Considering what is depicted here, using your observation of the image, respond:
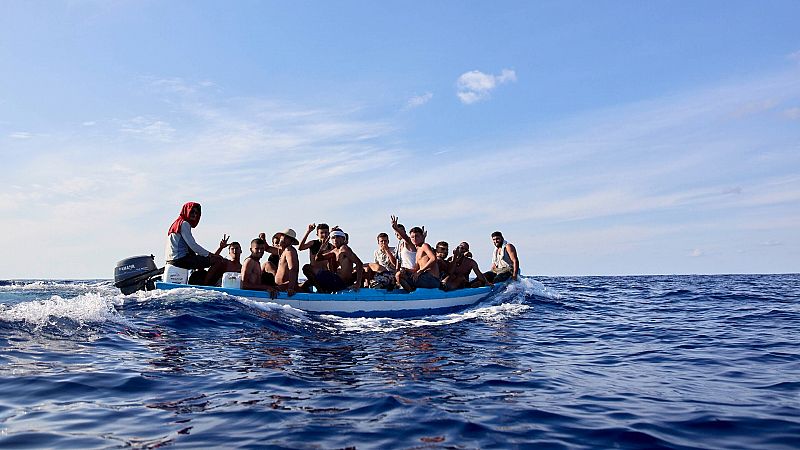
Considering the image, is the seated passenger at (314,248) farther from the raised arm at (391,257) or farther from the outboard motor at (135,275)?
the outboard motor at (135,275)

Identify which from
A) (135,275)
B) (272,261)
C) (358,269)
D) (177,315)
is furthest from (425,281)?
(135,275)

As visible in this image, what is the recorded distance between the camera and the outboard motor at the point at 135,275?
41.4 feet

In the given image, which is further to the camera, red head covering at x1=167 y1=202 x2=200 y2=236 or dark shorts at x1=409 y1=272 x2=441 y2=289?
dark shorts at x1=409 y1=272 x2=441 y2=289

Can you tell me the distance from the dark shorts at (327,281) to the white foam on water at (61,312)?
4384 millimetres

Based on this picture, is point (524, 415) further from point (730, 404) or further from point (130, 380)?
point (130, 380)

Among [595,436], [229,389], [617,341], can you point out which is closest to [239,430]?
[229,389]

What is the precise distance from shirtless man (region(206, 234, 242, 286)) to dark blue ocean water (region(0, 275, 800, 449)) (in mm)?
1263

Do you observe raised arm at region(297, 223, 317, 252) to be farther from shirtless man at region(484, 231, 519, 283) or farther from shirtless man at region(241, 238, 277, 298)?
shirtless man at region(484, 231, 519, 283)

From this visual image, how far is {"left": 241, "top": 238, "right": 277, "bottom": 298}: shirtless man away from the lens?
40.1 ft

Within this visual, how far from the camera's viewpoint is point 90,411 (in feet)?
16.0

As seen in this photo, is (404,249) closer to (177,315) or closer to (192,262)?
(192,262)

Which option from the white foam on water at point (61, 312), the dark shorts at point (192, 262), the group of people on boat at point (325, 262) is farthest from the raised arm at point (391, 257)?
the white foam on water at point (61, 312)

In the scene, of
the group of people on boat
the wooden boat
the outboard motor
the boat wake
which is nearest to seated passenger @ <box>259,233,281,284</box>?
the group of people on boat

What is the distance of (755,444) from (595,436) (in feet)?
4.06
